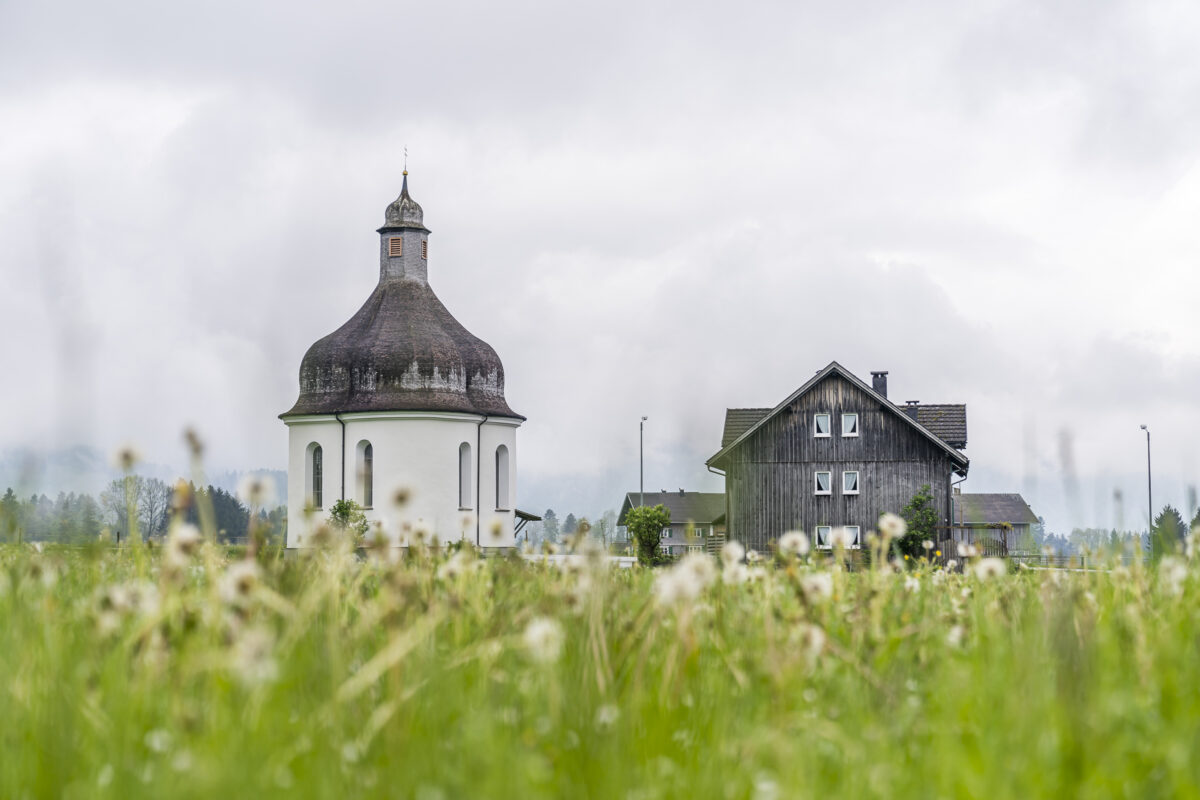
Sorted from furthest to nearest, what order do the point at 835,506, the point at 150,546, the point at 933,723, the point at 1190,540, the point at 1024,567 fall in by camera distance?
1. the point at 835,506
2. the point at 1024,567
3. the point at 1190,540
4. the point at 150,546
5. the point at 933,723

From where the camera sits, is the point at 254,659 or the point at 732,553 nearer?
the point at 254,659

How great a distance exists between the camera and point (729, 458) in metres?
41.2

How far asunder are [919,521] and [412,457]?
1773 cm

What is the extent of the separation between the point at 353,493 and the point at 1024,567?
36462 mm

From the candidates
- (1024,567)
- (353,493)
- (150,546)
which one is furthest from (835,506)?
(150,546)

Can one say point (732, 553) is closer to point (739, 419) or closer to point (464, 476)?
point (464, 476)

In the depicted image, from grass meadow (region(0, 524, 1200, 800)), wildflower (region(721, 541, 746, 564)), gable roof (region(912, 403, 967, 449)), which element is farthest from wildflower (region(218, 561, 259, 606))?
gable roof (region(912, 403, 967, 449))

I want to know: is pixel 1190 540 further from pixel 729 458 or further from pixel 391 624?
pixel 729 458

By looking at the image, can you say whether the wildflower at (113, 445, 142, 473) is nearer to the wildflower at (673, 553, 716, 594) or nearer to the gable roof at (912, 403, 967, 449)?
the wildflower at (673, 553, 716, 594)

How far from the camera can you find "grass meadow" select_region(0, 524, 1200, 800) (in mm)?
2383

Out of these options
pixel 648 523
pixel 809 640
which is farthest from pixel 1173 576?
pixel 648 523

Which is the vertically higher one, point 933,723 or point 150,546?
point 150,546

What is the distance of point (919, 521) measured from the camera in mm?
38375

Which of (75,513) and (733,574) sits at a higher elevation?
(75,513)
